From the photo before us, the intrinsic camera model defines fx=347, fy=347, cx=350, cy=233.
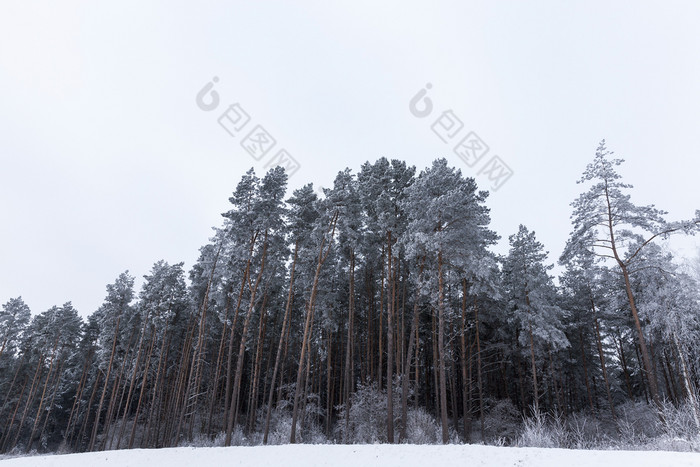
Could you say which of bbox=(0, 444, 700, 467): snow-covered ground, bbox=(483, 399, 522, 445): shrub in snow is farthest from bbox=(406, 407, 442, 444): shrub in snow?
bbox=(483, 399, 522, 445): shrub in snow

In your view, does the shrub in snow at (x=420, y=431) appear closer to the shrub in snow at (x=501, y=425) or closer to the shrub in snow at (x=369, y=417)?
the shrub in snow at (x=369, y=417)

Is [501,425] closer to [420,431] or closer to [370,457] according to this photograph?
[420,431]

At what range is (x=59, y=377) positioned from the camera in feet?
129

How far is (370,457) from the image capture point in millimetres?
12266

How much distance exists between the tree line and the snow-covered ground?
10.1 feet

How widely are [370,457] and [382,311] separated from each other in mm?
11016

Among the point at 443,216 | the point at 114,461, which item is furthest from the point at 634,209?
the point at 114,461

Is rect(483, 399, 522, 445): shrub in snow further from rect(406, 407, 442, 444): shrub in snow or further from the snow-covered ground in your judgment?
the snow-covered ground

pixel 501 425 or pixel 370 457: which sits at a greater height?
pixel 501 425

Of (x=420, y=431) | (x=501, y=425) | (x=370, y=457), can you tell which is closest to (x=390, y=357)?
(x=420, y=431)

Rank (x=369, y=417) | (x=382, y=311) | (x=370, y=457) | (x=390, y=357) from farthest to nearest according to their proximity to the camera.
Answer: (x=382, y=311), (x=369, y=417), (x=390, y=357), (x=370, y=457)

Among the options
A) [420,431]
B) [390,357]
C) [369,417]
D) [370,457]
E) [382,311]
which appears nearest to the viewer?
[370,457]

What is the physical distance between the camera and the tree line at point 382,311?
59.3 ft

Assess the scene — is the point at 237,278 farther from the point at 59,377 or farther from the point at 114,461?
the point at 59,377
